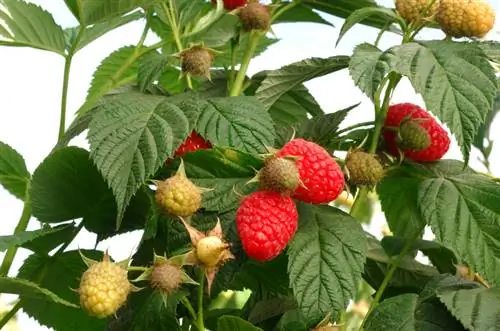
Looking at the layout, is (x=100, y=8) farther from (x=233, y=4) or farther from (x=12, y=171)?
(x=12, y=171)

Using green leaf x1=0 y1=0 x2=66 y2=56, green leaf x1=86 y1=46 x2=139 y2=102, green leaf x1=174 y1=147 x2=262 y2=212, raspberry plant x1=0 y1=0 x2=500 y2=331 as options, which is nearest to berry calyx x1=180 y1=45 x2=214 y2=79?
raspberry plant x1=0 y1=0 x2=500 y2=331

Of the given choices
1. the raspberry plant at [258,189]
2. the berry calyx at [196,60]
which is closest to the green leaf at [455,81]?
the raspberry plant at [258,189]

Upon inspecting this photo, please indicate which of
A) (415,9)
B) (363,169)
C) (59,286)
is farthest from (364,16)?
(59,286)

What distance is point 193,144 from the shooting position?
1173 mm

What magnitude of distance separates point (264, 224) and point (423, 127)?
271 millimetres

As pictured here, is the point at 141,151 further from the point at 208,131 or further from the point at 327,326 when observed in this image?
the point at 327,326

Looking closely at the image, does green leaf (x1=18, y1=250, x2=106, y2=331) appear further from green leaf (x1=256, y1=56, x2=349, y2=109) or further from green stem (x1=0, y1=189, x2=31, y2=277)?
green leaf (x1=256, y1=56, x2=349, y2=109)

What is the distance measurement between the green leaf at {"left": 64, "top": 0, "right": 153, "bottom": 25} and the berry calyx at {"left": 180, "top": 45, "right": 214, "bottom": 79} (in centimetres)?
8

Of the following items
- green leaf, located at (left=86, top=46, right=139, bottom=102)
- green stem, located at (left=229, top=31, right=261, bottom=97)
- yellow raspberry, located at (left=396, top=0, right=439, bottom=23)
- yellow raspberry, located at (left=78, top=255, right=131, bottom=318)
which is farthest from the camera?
green leaf, located at (left=86, top=46, right=139, bottom=102)

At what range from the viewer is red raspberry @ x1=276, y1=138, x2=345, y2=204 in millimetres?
1036

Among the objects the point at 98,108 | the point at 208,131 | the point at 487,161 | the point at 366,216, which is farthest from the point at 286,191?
the point at 366,216

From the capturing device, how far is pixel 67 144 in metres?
1.24

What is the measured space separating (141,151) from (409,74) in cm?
30

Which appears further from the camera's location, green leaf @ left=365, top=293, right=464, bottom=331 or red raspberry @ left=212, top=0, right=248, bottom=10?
red raspberry @ left=212, top=0, right=248, bottom=10
